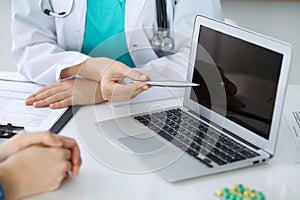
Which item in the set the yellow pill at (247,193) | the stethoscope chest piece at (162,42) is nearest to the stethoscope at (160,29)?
the stethoscope chest piece at (162,42)

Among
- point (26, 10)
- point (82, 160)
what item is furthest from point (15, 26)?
point (82, 160)

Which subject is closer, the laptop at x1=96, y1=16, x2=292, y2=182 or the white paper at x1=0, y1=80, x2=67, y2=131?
the laptop at x1=96, y1=16, x2=292, y2=182

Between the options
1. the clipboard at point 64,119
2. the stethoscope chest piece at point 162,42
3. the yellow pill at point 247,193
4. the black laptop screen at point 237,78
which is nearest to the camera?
the yellow pill at point 247,193

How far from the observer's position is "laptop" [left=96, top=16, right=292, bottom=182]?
778 mm

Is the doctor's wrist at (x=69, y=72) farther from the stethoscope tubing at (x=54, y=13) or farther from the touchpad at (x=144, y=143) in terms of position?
the touchpad at (x=144, y=143)

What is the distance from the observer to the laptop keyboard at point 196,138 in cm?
79

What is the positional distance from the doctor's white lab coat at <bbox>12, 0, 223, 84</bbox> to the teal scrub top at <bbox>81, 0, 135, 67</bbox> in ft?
0.05

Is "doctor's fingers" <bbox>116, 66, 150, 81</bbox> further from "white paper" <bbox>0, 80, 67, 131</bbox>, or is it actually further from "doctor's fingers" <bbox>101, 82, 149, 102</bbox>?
"white paper" <bbox>0, 80, 67, 131</bbox>

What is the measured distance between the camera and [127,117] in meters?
0.97

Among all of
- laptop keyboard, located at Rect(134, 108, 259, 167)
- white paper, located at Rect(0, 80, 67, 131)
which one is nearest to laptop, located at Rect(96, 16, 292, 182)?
laptop keyboard, located at Rect(134, 108, 259, 167)

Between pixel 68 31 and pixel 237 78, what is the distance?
57 cm

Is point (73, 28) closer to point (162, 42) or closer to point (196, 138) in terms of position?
point (162, 42)

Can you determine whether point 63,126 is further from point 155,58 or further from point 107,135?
point 155,58

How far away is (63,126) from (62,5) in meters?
0.44
